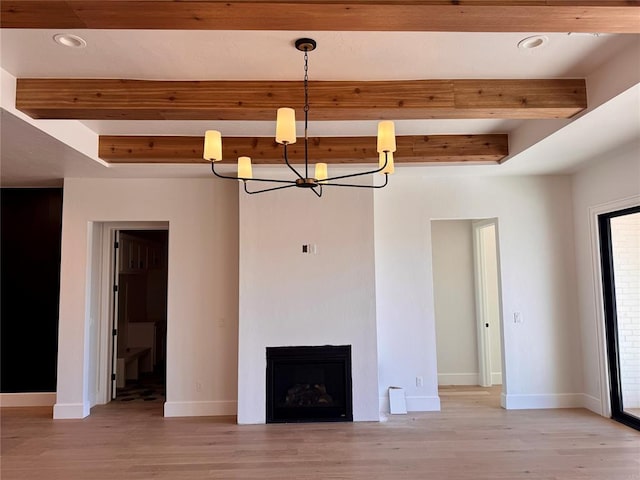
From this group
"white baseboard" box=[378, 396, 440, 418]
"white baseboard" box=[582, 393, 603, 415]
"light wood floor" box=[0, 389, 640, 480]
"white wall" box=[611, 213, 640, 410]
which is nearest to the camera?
"light wood floor" box=[0, 389, 640, 480]

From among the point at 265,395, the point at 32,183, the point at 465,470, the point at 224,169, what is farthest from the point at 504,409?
the point at 32,183

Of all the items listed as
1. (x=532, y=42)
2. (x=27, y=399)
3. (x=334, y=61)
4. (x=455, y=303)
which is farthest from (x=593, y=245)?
(x=27, y=399)

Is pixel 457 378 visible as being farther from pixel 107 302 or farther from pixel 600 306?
pixel 107 302

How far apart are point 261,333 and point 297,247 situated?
1.02 meters

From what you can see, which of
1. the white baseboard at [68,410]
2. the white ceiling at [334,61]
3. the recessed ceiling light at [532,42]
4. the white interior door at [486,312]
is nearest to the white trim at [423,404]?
the white interior door at [486,312]

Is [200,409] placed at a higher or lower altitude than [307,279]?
lower

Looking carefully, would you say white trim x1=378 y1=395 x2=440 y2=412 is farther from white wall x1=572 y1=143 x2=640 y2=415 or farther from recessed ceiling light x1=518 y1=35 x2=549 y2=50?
recessed ceiling light x1=518 y1=35 x2=549 y2=50

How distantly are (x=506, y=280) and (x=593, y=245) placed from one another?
3.21ft

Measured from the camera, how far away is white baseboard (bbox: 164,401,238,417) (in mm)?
4895

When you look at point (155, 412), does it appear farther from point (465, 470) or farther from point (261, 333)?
point (465, 470)

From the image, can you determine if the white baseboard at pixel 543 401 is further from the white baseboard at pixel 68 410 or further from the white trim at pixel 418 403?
the white baseboard at pixel 68 410

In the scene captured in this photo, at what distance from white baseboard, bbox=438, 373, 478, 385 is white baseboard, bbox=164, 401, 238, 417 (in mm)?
2968

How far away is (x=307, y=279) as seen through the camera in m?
4.80

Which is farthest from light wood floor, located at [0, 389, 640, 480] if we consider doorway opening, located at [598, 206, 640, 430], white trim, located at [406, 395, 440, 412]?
doorway opening, located at [598, 206, 640, 430]
